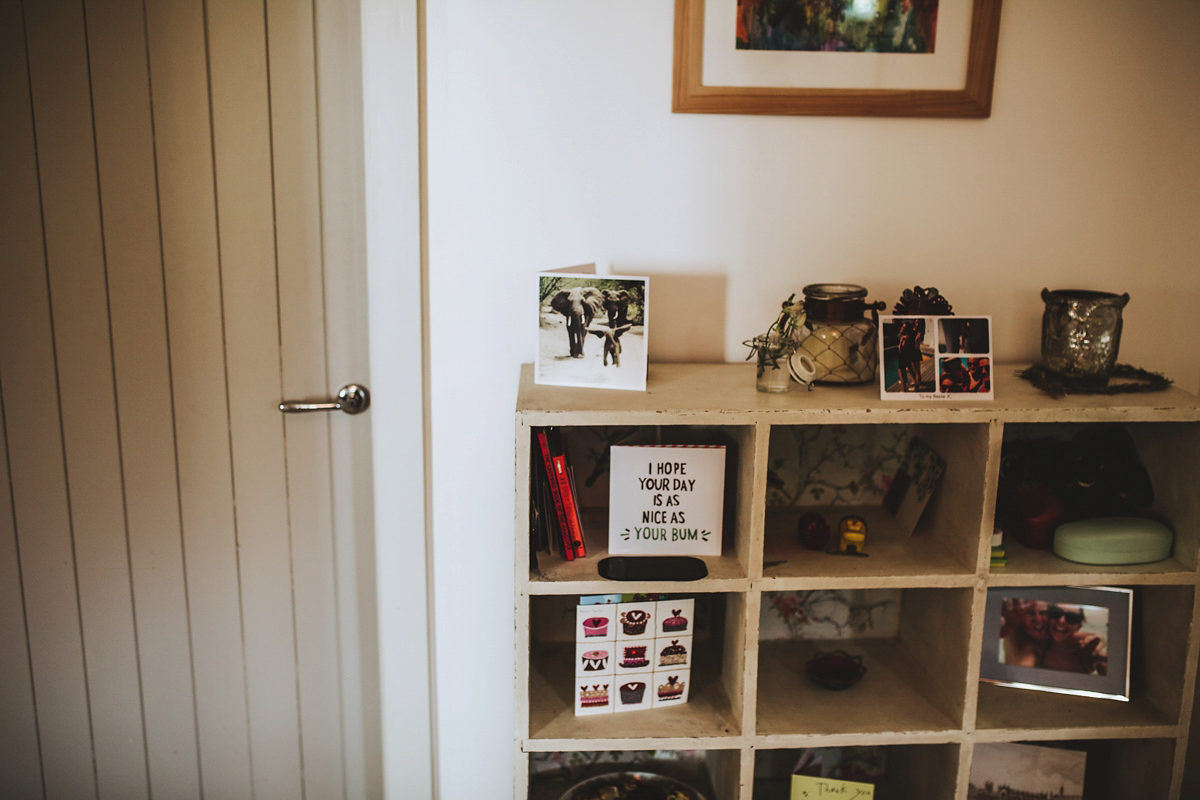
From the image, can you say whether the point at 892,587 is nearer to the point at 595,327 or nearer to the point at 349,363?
the point at 595,327

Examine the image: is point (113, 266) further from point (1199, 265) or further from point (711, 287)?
point (1199, 265)

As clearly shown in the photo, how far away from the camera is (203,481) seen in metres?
1.82

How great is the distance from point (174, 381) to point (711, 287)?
1.07 metres

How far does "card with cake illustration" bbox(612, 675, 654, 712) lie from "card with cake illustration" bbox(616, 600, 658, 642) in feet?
0.28

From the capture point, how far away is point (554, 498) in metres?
1.58

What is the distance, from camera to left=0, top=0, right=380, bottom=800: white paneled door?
65.7 inches

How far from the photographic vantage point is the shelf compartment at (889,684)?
1646 millimetres

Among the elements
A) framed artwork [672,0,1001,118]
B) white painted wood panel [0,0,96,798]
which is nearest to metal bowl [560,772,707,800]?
white painted wood panel [0,0,96,798]

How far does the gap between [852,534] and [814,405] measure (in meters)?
0.30

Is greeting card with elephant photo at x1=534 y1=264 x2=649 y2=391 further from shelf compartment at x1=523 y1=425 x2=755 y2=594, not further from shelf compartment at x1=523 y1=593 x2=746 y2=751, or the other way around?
shelf compartment at x1=523 y1=593 x2=746 y2=751

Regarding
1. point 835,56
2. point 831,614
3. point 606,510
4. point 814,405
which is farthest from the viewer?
point 831,614

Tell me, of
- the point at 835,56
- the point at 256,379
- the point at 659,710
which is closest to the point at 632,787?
the point at 659,710

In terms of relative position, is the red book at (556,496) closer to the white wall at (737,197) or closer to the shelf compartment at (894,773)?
the white wall at (737,197)

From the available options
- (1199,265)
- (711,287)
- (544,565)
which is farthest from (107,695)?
(1199,265)
